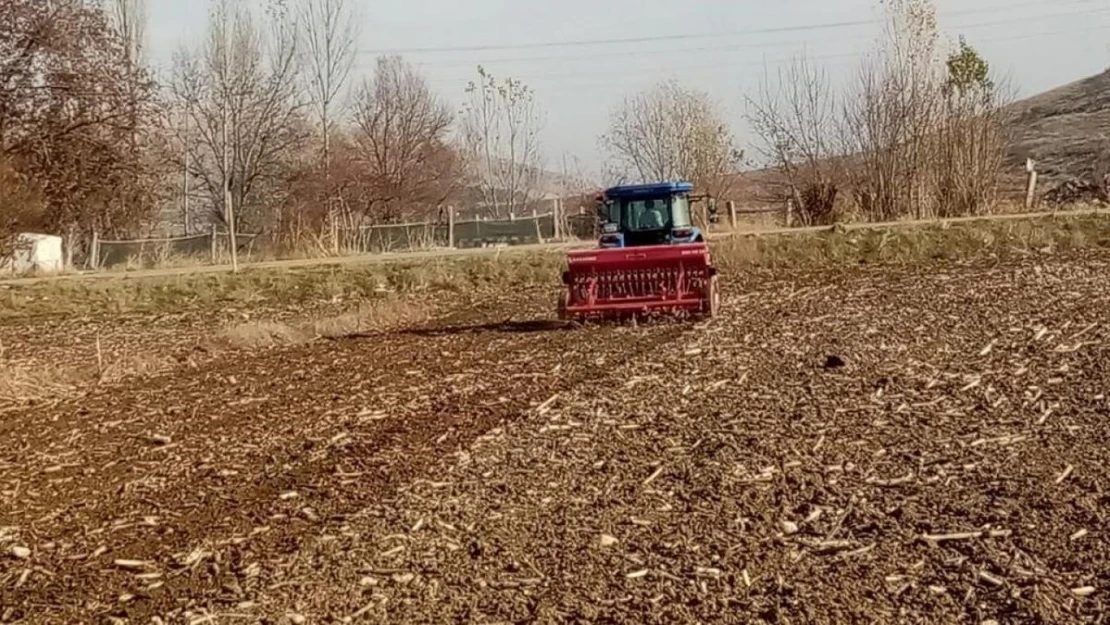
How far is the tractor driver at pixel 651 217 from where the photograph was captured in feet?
55.3

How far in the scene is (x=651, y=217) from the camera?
16.9 meters

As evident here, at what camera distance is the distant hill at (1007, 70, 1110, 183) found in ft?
163

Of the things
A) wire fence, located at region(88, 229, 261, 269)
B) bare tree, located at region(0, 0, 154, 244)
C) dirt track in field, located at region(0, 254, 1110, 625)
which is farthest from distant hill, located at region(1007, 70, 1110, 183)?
dirt track in field, located at region(0, 254, 1110, 625)

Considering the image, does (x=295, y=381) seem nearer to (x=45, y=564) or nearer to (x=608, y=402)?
(x=608, y=402)

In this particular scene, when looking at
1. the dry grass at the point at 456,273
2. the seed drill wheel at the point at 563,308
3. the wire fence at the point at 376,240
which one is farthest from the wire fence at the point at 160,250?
the seed drill wheel at the point at 563,308

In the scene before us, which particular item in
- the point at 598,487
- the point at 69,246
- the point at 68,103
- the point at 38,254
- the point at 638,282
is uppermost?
the point at 68,103

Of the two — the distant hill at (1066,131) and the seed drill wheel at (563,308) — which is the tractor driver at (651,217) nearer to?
the seed drill wheel at (563,308)

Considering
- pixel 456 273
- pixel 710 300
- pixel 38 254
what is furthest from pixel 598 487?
pixel 38 254

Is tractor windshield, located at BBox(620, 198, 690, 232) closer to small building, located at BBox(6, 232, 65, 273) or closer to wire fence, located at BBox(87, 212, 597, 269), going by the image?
wire fence, located at BBox(87, 212, 597, 269)

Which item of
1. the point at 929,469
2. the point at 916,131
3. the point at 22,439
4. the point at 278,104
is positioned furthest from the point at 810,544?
the point at 278,104

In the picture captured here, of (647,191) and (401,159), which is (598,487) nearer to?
(647,191)

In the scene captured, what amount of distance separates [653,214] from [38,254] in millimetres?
22146

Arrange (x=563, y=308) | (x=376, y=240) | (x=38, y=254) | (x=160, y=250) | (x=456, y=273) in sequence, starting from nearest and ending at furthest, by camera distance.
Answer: (x=563, y=308)
(x=456, y=273)
(x=38, y=254)
(x=160, y=250)
(x=376, y=240)

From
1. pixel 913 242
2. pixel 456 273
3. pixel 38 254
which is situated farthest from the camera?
pixel 38 254
